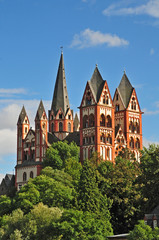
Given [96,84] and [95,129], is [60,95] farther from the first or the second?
[95,129]

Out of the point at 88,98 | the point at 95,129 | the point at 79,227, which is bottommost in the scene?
the point at 79,227

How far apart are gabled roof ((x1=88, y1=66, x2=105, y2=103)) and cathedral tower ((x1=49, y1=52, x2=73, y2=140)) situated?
16.6 meters

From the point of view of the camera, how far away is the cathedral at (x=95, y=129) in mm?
97188

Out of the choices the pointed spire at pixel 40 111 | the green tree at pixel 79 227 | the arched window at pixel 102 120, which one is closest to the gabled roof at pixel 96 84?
the arched window at pixel 102 120

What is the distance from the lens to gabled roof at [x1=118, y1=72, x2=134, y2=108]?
10444cm

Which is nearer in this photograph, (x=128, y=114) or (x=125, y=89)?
(x=128, y=114)

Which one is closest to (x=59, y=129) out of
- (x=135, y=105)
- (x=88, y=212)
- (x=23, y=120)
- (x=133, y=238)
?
(x=23, y=120)

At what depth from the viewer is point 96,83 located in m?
98.9

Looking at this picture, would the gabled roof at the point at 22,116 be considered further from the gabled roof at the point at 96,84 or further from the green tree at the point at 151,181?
the green tree at the point at 151,181

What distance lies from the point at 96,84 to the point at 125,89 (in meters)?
8.27

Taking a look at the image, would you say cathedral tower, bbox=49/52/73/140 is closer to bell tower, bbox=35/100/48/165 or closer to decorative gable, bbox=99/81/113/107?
bell tower, bbox=35/100/48/165

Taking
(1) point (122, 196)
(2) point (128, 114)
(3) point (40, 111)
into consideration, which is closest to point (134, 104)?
(2) point (128, 114)

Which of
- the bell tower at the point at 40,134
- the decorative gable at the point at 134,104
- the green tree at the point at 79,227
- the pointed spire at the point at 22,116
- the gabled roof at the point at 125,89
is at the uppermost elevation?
the gabled roof at the point at 125,89

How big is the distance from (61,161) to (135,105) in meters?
19.1
